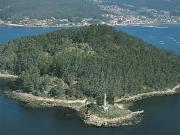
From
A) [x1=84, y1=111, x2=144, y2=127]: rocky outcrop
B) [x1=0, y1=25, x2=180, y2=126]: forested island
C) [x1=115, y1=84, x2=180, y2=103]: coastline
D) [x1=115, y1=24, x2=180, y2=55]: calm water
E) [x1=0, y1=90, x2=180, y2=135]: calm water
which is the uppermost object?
[x1=0, y1=25, x2=180, y2=126]: forested island

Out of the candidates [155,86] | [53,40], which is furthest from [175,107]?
[53,40]

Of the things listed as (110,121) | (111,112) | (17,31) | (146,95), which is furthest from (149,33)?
(110,121)

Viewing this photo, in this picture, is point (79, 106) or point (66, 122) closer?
point (66, 122)

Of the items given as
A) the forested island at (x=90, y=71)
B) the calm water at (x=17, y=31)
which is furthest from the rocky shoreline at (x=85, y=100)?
the calm water at (x=17, y=31)

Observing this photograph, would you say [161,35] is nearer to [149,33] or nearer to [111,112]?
[149,33]

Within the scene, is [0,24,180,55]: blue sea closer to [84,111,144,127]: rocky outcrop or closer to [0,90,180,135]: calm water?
[0,90,180,135]: calm water

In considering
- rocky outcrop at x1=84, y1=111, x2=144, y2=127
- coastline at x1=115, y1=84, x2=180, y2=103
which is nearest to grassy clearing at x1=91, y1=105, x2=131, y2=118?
rocky outcrop at x1=84, y1=111, x2=144, y2=127

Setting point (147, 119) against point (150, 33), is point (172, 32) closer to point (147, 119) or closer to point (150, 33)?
point (150, 33)
